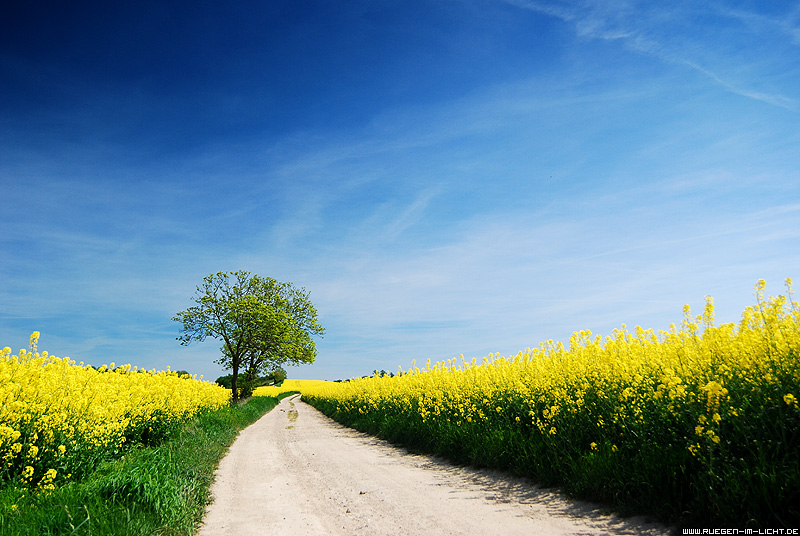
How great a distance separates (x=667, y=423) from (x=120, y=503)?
272 inches

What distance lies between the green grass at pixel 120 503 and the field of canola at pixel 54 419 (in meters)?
0.37

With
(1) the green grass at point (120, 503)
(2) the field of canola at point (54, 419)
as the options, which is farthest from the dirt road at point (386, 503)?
(2) the field of canola at point (54, 419)

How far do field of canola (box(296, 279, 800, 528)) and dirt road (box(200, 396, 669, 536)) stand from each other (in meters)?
0.44

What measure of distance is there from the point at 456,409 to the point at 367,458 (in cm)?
264

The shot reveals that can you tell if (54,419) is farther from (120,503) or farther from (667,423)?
(667,423)

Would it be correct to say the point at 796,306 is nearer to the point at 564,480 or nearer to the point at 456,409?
the point at 564,480

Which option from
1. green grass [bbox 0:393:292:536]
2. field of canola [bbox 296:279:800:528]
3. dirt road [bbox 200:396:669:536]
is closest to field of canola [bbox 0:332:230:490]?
green grass [bbox 0:393:292:536]

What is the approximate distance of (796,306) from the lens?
5.41m

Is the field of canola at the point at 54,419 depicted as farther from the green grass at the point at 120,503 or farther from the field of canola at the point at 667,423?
the field of canola at the point at 667,423

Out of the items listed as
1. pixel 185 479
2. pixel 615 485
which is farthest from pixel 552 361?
pixel 185 479

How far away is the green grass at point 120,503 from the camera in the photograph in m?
4.36

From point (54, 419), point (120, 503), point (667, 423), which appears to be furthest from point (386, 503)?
point (54, 419)

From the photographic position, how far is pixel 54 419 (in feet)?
21.3

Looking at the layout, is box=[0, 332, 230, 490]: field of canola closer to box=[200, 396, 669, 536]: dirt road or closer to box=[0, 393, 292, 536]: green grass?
box=[0, 393, 292, 536]: green grass
